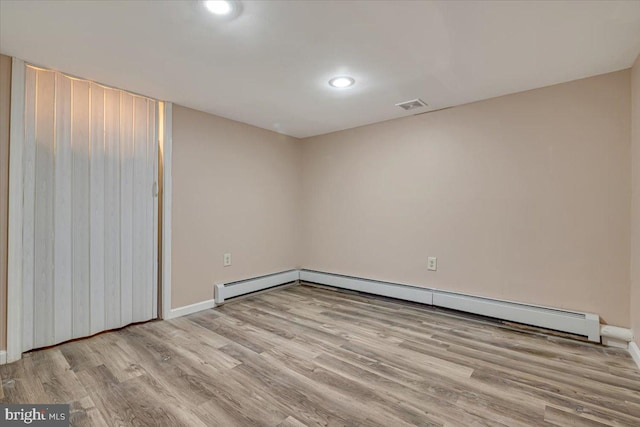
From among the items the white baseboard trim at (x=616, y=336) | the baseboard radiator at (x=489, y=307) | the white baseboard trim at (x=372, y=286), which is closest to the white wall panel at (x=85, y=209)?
→ the white baseboard trim at (x=372, y=286)

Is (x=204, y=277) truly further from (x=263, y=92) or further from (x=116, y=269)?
(x=263, y=92)

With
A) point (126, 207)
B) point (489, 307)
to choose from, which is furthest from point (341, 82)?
point (489, 307)

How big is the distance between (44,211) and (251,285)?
6.32ft

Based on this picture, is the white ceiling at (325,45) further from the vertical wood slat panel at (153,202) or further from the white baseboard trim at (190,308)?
the white baseboard trim at (190,308)

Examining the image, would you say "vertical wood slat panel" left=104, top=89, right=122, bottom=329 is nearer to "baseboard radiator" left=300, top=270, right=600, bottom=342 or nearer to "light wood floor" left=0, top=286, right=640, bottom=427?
"light wood floor" left=0, top=286, right=640, bottom=427

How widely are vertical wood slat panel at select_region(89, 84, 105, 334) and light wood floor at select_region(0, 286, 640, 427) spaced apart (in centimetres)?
23

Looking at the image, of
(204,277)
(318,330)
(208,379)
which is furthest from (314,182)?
(208,379)

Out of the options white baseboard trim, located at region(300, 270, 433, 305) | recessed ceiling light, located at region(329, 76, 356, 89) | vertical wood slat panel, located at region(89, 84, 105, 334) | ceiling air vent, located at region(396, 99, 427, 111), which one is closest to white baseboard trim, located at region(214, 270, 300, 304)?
white baseboard trim, located at region(300, 270, 433, 305)

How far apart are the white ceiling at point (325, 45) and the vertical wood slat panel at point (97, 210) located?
0.27 m

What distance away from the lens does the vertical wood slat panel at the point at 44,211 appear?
206 centimetres

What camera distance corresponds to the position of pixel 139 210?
260cm

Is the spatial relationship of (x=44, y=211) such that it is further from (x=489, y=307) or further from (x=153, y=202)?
(x=489, y=307)

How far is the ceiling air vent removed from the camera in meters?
2.74

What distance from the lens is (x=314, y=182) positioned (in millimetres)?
4031
